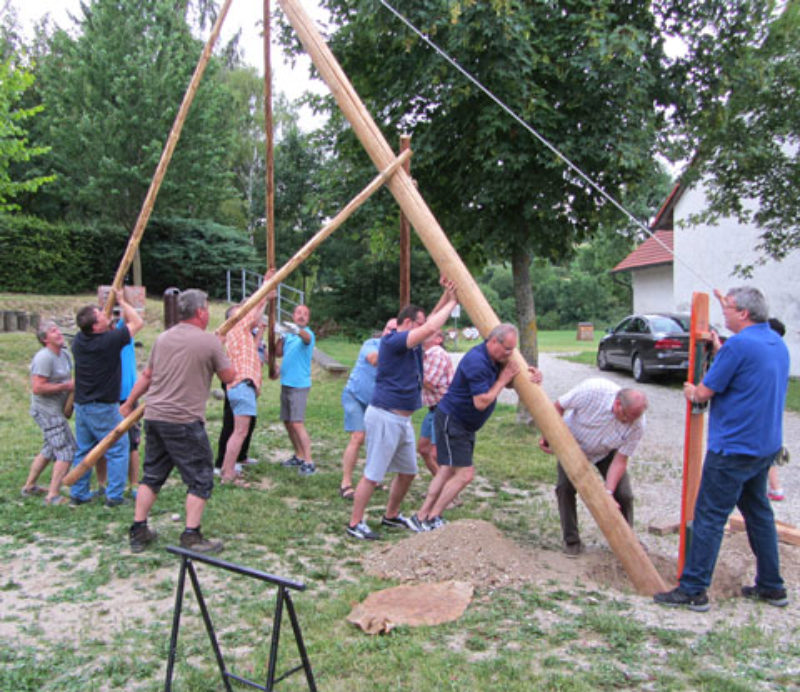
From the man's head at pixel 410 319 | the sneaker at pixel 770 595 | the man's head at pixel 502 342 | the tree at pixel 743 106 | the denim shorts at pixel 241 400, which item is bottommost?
the sneaker at pixel 770 595

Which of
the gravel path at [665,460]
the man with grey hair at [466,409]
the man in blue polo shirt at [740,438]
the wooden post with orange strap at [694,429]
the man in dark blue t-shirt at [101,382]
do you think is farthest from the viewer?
the gravel path at [665,460]

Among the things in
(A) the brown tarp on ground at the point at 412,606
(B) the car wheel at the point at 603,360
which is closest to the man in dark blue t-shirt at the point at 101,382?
(A) the brown tarp on ground at the point at 412,606

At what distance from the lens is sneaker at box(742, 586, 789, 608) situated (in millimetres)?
4234

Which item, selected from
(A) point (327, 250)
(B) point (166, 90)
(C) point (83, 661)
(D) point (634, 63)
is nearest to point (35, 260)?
(B) point (166, 90)

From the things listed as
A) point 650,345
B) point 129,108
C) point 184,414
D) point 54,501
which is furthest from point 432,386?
point 129,108

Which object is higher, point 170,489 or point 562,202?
point 562,202

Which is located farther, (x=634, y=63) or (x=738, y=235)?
(x=738, y=235)

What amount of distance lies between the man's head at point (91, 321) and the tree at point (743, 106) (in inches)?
279

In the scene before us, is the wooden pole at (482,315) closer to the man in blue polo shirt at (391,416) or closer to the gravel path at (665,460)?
the man in blue polo shirt at (391,416)

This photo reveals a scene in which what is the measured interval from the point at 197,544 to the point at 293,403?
7.90 ft

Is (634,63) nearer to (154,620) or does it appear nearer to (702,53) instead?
(702,53)

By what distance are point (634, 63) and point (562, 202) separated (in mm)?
1831

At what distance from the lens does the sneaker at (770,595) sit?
4234mm

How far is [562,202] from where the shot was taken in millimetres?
8750
